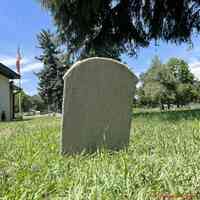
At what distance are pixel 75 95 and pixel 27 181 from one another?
2.20m

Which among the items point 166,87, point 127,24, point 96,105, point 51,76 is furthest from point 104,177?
point 166,87

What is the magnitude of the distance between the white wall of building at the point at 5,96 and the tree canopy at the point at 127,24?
11.0m

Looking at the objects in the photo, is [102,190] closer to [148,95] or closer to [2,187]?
[2,187]

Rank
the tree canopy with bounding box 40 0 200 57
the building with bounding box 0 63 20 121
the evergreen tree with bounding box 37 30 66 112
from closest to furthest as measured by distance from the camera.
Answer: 1. the tree canopy with bounding box 40 0 200 57
2. the building with bounding box 0 63 20 121
3. the evergreen tree with bounding box 37 30 66 112

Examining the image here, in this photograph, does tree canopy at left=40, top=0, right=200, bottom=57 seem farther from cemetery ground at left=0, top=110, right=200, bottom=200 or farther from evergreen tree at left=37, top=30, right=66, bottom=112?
evergreen tree at left=37, top=30, right=66, bottom=112

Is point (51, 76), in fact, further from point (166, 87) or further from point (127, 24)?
point (127, 24)

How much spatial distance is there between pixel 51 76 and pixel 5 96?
2149cm

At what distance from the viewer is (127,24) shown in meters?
16.2

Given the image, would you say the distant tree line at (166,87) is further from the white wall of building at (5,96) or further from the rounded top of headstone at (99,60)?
the rounded top of headstone at (99,60)

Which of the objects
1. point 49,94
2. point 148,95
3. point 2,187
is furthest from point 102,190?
point 148,95

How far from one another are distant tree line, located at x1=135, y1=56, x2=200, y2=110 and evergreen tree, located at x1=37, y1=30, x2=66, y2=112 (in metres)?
14.4

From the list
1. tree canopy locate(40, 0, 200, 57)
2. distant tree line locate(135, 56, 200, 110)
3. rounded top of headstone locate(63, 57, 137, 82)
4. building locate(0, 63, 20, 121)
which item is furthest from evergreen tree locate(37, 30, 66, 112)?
rounded top of headstone locate(63, 57, 137, 82)

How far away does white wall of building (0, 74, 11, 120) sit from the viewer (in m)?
26.4

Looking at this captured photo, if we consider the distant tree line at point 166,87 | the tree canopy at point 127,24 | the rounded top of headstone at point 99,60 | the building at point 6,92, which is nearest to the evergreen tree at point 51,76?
the distant tree line at point 166,87
